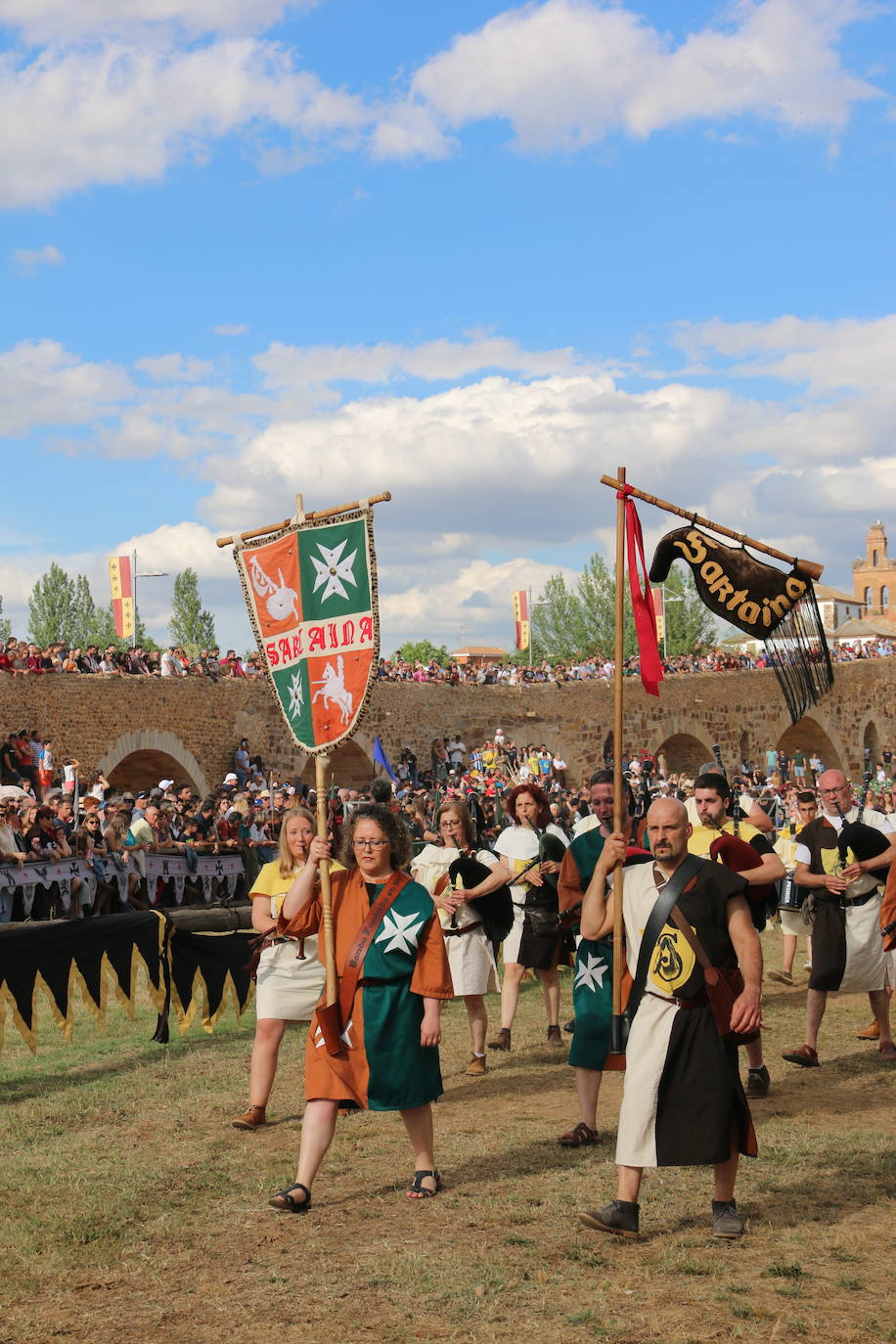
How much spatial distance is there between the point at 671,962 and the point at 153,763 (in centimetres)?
2256

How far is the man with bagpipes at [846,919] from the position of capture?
7465 millimetres

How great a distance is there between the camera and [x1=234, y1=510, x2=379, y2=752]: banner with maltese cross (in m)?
5.34

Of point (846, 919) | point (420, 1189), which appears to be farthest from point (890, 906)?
point (420, 1189)

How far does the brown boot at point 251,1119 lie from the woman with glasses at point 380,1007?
4.32 ft

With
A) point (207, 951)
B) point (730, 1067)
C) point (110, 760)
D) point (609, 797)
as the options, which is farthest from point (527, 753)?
point (730, 1067)

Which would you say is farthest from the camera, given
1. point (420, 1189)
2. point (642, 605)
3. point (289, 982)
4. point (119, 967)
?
point (119, 967)

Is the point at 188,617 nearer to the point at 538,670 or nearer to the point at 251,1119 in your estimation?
the point at 538,670

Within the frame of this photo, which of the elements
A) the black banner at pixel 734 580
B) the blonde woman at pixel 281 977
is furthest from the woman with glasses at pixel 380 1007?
the black banner at pixel 734 580

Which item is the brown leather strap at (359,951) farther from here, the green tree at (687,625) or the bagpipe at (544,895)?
the green tree at (687,625)

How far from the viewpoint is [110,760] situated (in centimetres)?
2406

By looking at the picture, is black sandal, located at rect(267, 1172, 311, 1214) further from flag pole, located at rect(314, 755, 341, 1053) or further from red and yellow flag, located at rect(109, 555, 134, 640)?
red and yellow flag, located at rect(109, 555, 134, 640)

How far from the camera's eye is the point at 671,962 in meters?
4.46

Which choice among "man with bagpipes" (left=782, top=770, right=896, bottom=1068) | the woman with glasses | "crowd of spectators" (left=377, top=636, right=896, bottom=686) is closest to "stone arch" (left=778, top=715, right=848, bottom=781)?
"crowd of spectators" (left=377, top=636, right=896, bottom=686)

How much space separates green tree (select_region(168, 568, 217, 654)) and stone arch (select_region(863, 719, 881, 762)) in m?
27.6
